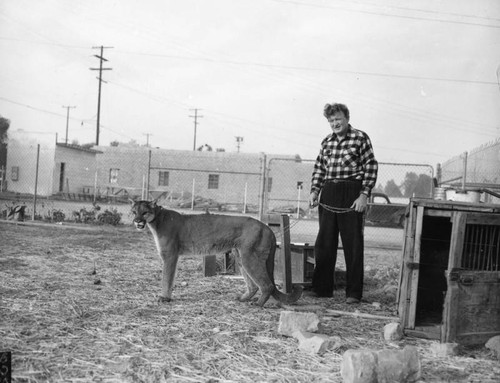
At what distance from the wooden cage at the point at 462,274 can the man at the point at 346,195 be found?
1.04 m

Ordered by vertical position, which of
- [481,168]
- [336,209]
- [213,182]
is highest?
[481,168]

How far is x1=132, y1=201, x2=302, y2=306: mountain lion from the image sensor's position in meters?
4.68

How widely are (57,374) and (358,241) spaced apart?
3393 millimetres

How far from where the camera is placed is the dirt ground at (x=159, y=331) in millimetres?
2744

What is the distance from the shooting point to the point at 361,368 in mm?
2549

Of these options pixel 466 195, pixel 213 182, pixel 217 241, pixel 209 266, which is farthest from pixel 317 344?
pixel 213 182

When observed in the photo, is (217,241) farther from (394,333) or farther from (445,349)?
(445,349)

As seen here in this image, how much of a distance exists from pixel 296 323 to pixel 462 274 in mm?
1322

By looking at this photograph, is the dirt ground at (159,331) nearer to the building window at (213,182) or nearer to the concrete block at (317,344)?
the concrete block at (317,344)

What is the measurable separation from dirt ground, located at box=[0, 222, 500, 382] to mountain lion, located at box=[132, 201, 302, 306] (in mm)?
229

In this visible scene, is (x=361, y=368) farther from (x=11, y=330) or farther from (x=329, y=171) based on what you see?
(x=329, y=171)

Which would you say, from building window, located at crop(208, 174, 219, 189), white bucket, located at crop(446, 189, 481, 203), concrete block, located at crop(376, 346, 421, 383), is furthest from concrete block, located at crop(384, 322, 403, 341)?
building window, located at crop(208, 174, 219, 189)

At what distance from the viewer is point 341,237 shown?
5156 mm

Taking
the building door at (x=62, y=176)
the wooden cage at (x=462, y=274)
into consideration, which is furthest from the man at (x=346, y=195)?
the building door at (x=62, y=176)
